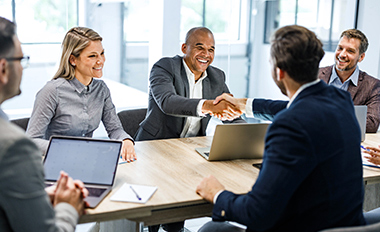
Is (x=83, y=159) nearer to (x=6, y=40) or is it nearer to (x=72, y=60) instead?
(x=6, y=40)

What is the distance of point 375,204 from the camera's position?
121 inches

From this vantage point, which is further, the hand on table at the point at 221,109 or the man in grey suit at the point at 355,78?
the man in grey suit at the point at 355,78

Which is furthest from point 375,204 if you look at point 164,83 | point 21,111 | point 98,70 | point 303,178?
point 21,111

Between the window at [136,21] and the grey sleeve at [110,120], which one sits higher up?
the window at [136,21]

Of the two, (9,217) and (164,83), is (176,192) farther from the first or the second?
(164,83)

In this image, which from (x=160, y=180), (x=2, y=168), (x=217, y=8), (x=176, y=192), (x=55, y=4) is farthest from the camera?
(x=217, y=8)

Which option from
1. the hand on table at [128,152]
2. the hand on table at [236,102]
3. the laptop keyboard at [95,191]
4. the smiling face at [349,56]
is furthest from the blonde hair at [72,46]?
the smiling face at [349,56]

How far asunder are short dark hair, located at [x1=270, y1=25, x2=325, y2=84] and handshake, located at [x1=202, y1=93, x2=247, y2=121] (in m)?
1.05

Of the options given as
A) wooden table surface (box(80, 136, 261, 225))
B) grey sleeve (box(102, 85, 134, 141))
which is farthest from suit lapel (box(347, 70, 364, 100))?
grey sleeve (box(102, 85, 134, 141))

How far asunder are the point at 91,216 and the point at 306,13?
5122 mm

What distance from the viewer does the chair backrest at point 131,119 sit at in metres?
3.06

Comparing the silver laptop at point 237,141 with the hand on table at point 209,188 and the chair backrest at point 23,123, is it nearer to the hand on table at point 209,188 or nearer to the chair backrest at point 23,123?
the hand on table at point 209,188

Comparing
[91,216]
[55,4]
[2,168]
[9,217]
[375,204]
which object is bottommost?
[375,204]

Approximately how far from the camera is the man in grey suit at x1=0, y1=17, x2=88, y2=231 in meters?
1.25
